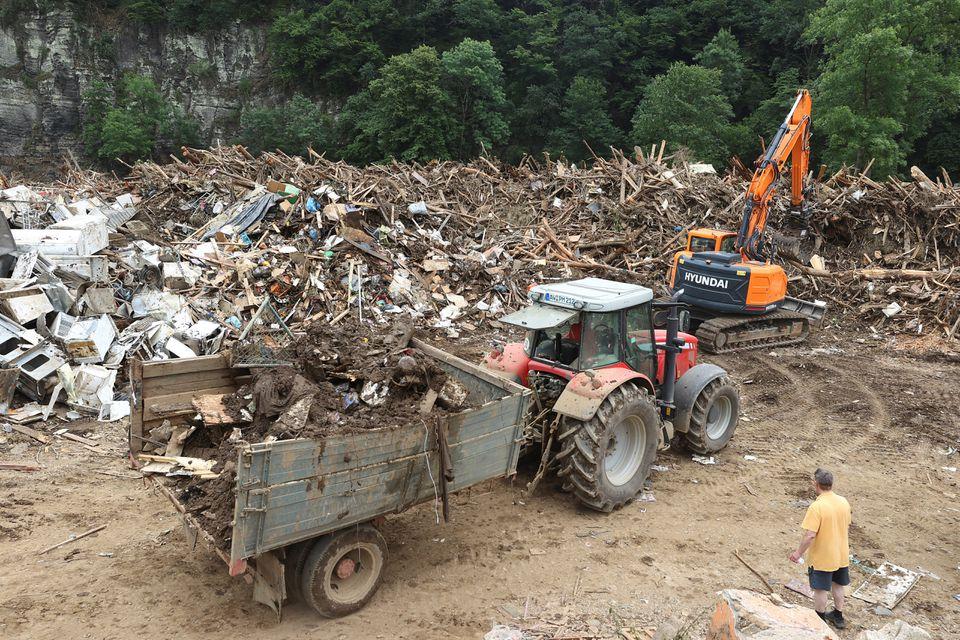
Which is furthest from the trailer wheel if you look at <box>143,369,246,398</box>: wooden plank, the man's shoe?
the man's shoe

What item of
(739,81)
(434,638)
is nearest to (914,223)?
(434,638)

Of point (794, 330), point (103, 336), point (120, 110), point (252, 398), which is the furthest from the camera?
point (120, 110)

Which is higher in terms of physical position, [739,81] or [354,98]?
[739,81]

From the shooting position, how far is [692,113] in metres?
36.3

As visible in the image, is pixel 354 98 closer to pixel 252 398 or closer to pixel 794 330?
pixel 794 330

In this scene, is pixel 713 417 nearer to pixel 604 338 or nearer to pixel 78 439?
pixel 604 338

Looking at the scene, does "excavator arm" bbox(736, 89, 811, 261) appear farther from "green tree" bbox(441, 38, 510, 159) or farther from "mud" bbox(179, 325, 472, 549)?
"green tree" bbox(441, 38, 510, 159)

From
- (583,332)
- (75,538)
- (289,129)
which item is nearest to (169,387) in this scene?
(75,538)

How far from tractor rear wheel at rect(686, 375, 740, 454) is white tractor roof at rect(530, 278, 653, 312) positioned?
1.55 metres

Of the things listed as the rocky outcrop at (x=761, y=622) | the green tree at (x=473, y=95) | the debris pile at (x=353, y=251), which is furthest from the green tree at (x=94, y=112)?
the rocky outcrop at (x=761, y=622)

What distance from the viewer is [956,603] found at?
5.46 metres

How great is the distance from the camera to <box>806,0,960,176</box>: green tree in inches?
1105

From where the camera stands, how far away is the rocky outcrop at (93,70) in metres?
43.9

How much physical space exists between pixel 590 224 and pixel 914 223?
26.4 feet
